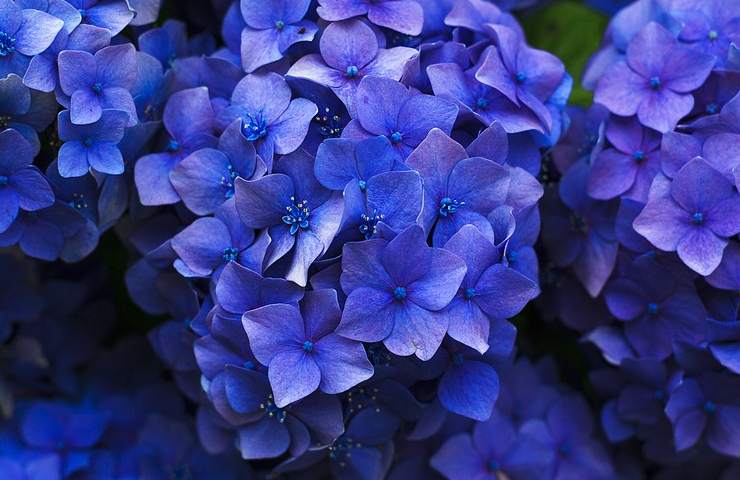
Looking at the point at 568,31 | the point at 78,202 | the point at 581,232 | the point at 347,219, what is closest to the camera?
the point at 347,219

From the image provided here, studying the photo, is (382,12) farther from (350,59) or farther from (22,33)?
(22,33)

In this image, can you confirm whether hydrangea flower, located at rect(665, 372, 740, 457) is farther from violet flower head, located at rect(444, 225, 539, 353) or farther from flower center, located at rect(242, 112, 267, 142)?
flower center, located at rect(242, 112, 267, 142)

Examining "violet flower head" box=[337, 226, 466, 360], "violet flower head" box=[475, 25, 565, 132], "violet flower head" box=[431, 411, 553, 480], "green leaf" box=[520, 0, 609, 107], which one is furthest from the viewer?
"green leaf" box=[520, 0, 609, 107]

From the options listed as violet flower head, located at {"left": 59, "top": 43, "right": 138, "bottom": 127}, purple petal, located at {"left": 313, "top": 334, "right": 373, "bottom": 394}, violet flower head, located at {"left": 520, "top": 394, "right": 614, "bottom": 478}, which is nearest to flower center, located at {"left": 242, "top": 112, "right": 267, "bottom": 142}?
violet flower head, located at {"left": 59, "top": 43, "right": 138, "bottom": 127}

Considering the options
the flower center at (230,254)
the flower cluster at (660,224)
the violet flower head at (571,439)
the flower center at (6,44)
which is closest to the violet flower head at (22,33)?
the flower center at (6,44)

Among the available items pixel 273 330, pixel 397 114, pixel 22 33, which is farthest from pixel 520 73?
pixel 22 33

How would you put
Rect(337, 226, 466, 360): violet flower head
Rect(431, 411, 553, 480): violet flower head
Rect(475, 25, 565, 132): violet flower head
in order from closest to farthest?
1. Rect(337, 226, 466, 360): violet flower head
2. Rect(475, 25, 565, 132): violet flower head
3. Rect(431, 411, 553, 480): violet flower head
